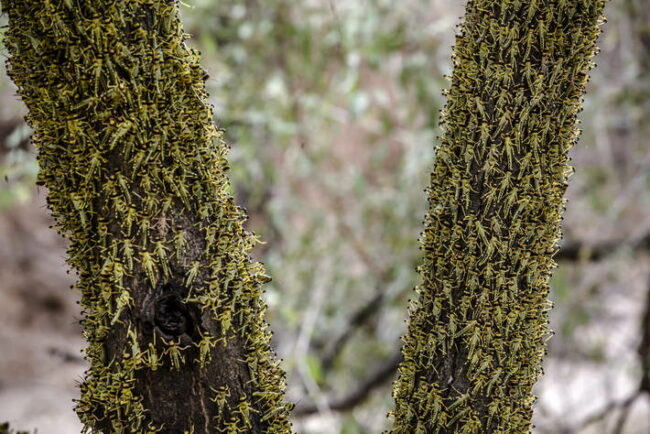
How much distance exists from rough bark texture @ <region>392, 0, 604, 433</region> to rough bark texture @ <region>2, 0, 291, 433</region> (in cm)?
26

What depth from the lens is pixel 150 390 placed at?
83 cm

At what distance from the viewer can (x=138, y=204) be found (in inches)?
31.9

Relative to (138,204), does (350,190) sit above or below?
above

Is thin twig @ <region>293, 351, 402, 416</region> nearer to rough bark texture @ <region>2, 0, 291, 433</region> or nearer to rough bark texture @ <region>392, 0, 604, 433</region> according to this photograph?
rough bark texture @ <region>392, 0, 604, 433</region>

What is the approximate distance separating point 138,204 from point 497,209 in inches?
17.0

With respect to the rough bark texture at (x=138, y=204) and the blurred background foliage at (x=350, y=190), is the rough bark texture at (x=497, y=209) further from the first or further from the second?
the blurred background foliage at (x=350, y=190)

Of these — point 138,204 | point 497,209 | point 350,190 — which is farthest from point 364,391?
point 138,204

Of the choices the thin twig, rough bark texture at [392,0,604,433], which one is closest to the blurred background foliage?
the thin twig

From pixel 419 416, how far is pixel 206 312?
0.31 metres

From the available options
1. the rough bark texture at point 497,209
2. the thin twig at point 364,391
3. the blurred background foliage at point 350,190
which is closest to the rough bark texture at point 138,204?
the rough bark texture at point 497,209

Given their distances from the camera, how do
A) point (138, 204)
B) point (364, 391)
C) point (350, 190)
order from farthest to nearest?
1. point (350, 190)
2. point (364, 391)
3. point (138, 204)

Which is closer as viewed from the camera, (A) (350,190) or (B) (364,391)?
(B) (364,391)

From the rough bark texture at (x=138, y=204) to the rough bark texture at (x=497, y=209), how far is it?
26 cm

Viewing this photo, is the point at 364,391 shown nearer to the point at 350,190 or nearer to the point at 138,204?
the point at 350,190
